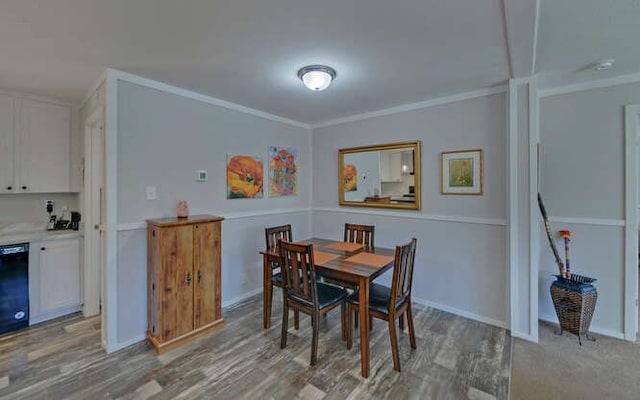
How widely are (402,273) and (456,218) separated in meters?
1.28

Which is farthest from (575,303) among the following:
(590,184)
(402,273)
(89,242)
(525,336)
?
(89,242)

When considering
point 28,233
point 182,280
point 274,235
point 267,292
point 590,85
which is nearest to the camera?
point 182,280

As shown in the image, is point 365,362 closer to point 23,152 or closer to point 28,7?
→ point 28,7

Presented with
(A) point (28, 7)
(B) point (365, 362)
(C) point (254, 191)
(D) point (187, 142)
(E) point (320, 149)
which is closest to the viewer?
(A) point (28, 7)

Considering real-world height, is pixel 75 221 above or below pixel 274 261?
above

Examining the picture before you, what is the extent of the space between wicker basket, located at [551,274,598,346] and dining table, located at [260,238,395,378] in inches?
61.4

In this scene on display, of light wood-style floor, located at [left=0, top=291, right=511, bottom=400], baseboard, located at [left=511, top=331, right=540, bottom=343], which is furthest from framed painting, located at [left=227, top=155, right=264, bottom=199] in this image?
baseboard, located at [left=511, top=331, right=540, bottom=343]

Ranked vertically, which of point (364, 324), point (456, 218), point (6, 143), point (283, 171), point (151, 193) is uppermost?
point (6, 143)

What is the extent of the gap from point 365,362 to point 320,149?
3.01 meters

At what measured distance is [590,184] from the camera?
8.68 ft

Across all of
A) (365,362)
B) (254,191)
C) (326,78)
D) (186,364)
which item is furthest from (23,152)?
(365,362)

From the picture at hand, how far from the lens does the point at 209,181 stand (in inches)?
122

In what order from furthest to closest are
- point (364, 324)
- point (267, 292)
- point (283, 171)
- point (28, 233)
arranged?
1. point (283, 171)
2. point (28, 233)
3. point (267, 292)
4. point (364, 324)

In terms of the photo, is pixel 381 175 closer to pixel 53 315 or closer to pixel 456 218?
pixel 456 218
